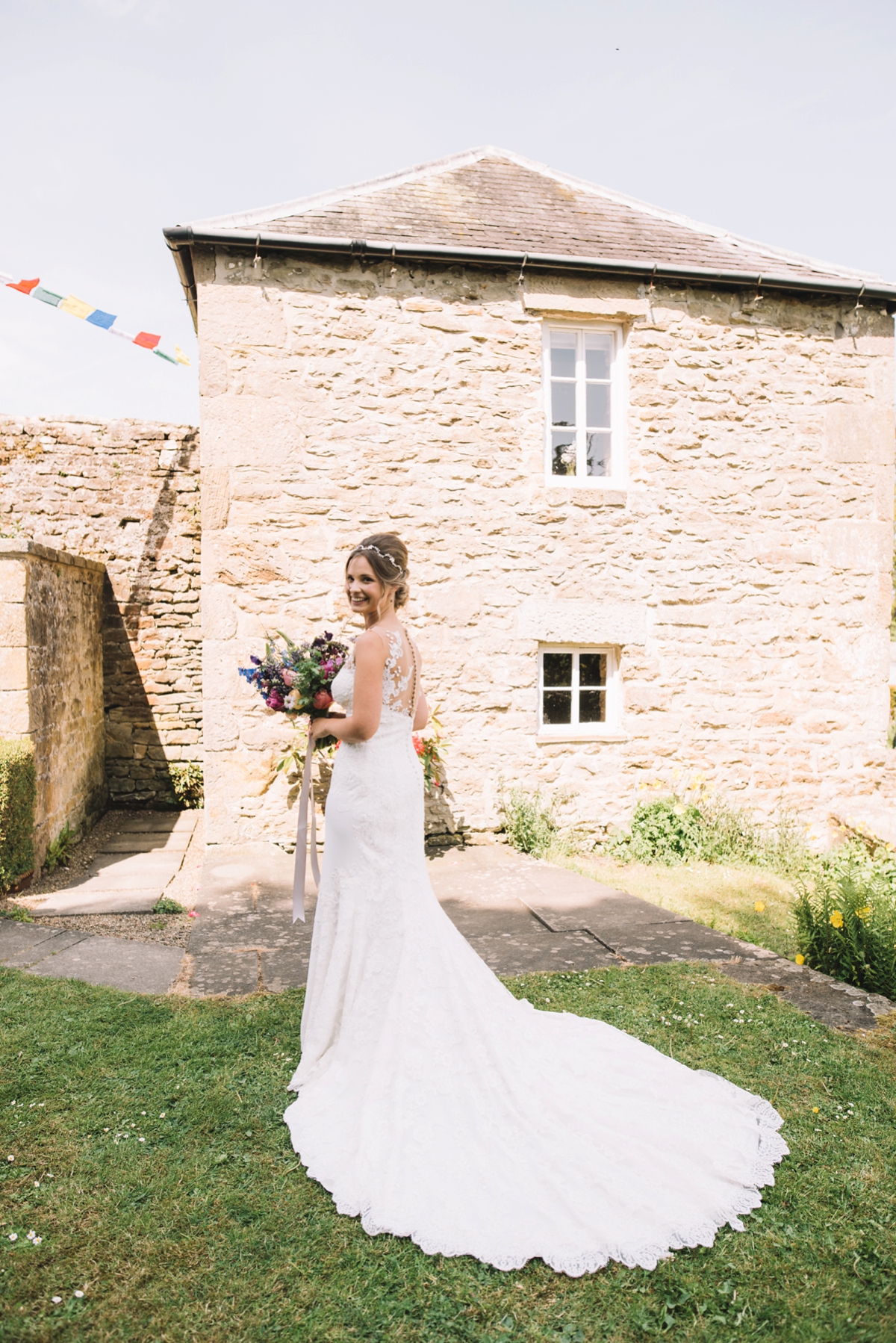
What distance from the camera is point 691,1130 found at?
8.98 ft

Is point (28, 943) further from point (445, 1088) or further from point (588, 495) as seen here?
point (588, 495)

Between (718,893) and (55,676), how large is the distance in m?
5.88

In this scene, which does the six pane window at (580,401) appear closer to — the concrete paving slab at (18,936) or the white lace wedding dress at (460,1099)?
the white lace wedding dress at (460,1099)

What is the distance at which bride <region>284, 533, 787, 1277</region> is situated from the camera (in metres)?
2.38

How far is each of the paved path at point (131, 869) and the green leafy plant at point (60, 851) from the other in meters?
0.24

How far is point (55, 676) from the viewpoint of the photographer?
22.9 ft

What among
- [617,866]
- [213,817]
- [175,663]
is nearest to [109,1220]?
[213,817]

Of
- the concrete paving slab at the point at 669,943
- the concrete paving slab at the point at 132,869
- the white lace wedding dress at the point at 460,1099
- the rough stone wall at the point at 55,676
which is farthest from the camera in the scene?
the concrete paving slab at the point at 132,869

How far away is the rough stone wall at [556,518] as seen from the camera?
6793 mm

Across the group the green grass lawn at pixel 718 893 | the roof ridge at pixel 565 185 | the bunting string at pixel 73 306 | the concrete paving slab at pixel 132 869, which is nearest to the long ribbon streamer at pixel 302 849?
the green grass lawn at pixel 718 893

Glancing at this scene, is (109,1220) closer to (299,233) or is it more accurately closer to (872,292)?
(299,233)

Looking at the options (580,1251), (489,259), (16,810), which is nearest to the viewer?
(580,1251)

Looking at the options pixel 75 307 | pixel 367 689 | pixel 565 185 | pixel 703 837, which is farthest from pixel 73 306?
pixel 703 837

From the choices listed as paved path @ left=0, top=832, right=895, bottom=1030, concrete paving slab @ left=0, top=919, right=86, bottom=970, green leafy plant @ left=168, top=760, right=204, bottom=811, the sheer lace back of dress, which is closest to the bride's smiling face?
the sheer lace back of dress
